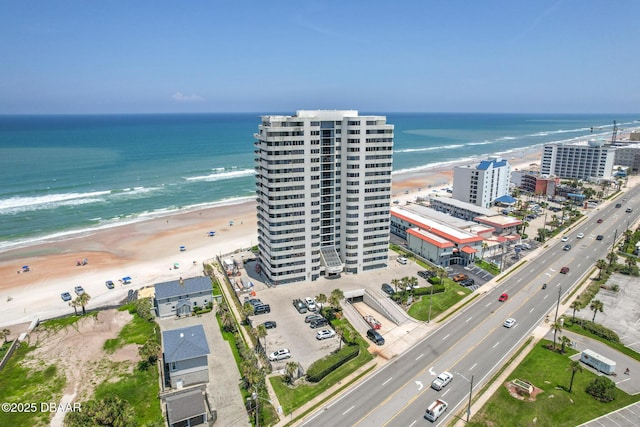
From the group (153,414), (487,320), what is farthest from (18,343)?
(487,320)

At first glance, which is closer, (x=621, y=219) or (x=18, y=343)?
(x=18, y=343)

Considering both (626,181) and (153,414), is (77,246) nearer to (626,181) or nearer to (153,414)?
(153,414)

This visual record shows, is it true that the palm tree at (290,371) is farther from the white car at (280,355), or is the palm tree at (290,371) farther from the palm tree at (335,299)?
the palm tree at (335,299)

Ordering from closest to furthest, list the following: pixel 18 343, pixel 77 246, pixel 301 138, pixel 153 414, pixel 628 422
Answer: pixel 628 422
pixel 153 414
pixel 18 343
pixel 301 138
pixel 77 246

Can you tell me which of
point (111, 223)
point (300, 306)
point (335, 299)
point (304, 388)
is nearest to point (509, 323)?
point (335, 299)

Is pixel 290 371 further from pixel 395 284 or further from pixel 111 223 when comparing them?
pixel 111 223

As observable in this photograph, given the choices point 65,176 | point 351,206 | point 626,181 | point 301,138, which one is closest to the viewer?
point 301,138
